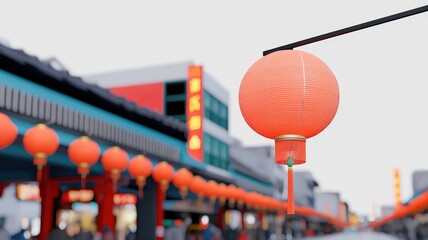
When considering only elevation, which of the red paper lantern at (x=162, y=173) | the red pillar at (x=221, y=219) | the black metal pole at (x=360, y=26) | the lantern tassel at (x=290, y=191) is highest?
the red paper lantern at (x=162, y=173)

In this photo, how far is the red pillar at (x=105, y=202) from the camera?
1373 centimetres

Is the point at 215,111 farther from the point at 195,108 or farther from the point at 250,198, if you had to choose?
the point at 250,198

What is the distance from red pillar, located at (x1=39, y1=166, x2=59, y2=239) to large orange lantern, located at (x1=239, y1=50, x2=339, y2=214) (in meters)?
12.5

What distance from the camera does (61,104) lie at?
11695 millimetres

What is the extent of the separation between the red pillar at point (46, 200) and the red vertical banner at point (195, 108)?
10.2 meters

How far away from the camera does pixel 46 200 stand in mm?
15258

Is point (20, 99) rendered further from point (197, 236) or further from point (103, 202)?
point (197, 236)

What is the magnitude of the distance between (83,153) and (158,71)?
80.3 feet

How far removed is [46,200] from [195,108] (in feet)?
37.7

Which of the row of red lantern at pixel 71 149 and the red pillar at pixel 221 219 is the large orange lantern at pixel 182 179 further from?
the red pillar at pixel 221 219

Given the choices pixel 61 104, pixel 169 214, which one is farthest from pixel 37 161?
pixel 169 214

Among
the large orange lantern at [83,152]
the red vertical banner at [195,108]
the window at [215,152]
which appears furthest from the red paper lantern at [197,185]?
the window at [215,152]

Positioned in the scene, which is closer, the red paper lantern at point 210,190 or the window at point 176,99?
the red paper lantern at point 210,190

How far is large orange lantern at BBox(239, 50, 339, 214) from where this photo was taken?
3.59 metres
